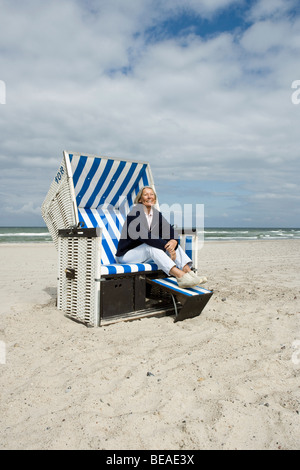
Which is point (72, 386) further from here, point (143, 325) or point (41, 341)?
point (143, 325)

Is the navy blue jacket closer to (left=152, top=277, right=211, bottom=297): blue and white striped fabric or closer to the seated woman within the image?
the seated woman

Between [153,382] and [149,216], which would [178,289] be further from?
[153,382]

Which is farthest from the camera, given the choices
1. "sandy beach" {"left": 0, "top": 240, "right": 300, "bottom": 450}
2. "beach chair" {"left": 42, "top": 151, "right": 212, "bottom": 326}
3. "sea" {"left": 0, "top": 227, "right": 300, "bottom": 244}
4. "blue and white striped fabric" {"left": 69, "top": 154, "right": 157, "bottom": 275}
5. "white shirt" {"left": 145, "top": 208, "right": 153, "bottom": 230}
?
"sea" {"left": 0, "top": 227, "right": 300, "bottom": 244}

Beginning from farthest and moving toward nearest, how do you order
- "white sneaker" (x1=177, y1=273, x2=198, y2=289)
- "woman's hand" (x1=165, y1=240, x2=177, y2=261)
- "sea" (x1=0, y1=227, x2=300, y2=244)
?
"sea" (x1=0, y1=227, x2=300, y2=244)
"woman's hand" (x1=165, y1=240, x2=177, y2=261)
"white sneaker" (x1=177, y1=273, x2=198, y2=289)

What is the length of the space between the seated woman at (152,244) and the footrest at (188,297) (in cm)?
9

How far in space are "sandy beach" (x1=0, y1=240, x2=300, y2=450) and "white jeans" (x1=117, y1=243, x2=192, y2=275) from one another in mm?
590

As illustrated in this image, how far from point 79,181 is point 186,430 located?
3715 millimetres

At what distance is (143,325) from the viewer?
133 inches

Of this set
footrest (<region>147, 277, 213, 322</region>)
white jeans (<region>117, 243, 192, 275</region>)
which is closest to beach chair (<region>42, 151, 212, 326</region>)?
footrest (<region>147, 277, 213, 322</region>)

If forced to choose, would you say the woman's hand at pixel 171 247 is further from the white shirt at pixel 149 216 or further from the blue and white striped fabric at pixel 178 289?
the white shirt at pixel 149 216

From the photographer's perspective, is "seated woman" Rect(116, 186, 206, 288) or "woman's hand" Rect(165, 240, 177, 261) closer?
"seated woman" Rect(116, 186, 206, 288)

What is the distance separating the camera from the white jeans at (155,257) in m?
3.70

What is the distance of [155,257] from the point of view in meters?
3.76

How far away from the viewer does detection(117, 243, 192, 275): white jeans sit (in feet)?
12.1
